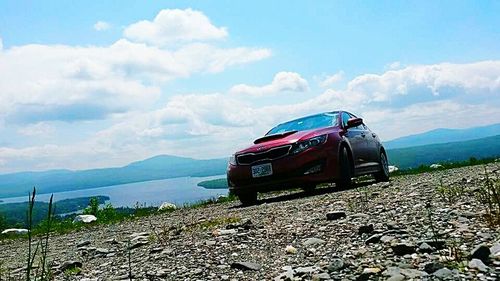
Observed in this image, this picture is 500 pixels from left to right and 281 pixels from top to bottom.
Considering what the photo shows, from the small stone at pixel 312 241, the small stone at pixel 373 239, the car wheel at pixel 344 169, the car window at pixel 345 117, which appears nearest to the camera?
the small stone at pixel 373 239

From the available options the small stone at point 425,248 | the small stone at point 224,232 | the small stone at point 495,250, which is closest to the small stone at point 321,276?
the small stone at point 425,248

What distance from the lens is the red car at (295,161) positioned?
11367 mm

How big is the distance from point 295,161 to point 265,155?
712 millimetres

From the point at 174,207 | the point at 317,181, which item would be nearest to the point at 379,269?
the point at 317,181

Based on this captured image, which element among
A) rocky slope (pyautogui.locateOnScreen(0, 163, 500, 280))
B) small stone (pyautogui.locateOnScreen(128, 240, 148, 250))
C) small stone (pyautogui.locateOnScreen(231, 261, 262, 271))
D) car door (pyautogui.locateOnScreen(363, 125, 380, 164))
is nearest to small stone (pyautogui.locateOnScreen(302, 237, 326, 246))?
rocky slope (pyautogui.locateOnScreen(0, 163, 500, 280))

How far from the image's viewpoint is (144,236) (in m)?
7.67

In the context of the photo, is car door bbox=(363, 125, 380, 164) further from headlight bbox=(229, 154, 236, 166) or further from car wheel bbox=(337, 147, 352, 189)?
headlight bbox=(229, 154, 236, 166)

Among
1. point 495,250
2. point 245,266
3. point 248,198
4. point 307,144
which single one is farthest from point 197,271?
point 248,198

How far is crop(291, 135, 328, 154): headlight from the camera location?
11383mm

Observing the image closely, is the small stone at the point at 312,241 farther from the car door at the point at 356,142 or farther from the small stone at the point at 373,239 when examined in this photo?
the car door at the point at 356,142

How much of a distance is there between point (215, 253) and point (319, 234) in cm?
128

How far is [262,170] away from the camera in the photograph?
1153 centimetres

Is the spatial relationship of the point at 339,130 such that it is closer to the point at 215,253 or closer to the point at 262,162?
the point at 262,162

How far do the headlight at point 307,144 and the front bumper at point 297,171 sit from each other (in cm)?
9
